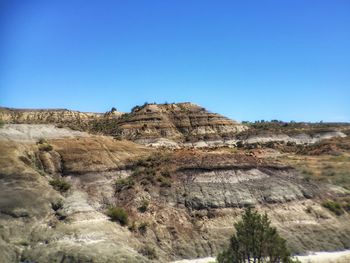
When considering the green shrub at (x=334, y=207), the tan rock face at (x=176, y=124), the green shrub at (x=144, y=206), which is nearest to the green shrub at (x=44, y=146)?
the green shrub at (x=144, y=206)

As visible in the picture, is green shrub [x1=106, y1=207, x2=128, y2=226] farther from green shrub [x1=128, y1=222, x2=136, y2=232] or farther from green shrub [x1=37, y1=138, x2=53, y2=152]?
green shrub [x1=37, y1=138, x2=53, y2=152]

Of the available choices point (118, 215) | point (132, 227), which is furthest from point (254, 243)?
point (118, 215)

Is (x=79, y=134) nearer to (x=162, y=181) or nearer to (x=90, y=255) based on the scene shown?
(x=162, y=181)

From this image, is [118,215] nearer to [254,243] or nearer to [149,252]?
[149,252]

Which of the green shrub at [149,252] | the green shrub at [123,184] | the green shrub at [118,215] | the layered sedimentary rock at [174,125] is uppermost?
the layered sedimentary rock at [174,125]

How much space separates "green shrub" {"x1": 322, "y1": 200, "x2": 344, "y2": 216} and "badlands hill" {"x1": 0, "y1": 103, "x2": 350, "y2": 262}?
12cm

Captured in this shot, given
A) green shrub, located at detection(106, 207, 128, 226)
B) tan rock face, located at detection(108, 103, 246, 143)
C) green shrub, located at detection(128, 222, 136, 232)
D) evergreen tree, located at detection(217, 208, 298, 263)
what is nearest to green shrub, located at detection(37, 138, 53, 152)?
green shrub, located at detection(106, 207, 128, 226)

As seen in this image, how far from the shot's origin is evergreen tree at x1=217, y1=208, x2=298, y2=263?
3469 centimetres

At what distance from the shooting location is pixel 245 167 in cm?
6053

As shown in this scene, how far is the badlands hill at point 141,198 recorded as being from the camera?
139 ft

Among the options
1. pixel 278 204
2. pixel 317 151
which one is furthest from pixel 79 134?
pixel 317 151

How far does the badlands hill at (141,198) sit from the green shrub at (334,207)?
12cm

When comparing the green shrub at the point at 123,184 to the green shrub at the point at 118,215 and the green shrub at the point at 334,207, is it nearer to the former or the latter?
the green shrub at the point at 118,215

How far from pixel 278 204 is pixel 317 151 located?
1726 inches
